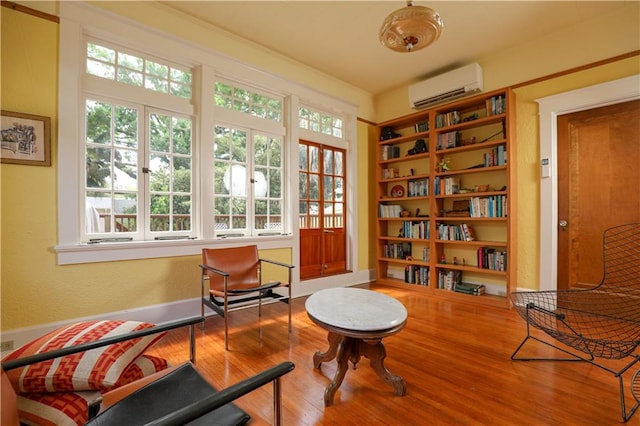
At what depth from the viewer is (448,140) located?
3.96 m

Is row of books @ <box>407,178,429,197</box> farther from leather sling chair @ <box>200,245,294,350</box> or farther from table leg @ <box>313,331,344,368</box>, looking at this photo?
table leg @ <box>313,331,344,368</box>

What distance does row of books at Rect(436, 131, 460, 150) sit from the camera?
12.8 feet

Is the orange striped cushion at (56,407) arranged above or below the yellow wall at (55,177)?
below

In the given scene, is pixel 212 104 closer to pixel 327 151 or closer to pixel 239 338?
pixel 327 151

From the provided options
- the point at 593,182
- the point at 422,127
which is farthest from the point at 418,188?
the point at 593,182

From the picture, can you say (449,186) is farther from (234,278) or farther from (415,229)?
(234,278)

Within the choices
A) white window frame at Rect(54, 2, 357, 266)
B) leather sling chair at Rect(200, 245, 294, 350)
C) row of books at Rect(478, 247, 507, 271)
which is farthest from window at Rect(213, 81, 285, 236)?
row of books at Rect(478, 247, 507, 271)

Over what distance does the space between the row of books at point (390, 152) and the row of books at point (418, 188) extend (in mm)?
543

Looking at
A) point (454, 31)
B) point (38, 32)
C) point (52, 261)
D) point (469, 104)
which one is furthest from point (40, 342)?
point (469, 104)

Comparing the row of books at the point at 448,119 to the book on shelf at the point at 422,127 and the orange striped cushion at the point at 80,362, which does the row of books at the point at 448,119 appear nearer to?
the book on shelf at the point at 422,127

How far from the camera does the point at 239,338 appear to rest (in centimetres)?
257

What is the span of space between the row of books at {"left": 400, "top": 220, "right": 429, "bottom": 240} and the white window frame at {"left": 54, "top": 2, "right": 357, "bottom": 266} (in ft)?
6.26

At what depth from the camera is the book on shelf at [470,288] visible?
3.64 meters

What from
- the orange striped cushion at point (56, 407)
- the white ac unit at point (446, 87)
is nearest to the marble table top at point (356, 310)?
the orange striped cushion at point (56, 407)
